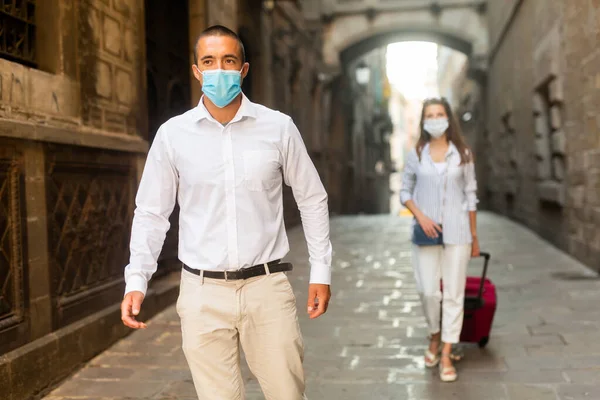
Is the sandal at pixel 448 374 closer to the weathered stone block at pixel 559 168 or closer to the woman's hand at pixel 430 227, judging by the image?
the woman's hand at pixel 430 227

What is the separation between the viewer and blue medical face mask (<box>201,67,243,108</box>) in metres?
2.37

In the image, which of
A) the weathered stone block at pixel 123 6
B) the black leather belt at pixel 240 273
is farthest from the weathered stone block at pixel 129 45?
the black leather belt at pixel 240 273

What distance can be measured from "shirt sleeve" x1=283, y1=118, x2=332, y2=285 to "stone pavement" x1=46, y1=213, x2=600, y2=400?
1.65 meters

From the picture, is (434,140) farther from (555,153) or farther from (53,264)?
(555,153)

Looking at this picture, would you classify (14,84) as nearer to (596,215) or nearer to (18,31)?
(18,31)

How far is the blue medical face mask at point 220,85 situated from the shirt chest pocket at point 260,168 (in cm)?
20

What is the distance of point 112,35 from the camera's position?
536cm

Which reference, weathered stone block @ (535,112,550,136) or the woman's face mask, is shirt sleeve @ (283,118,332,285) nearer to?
the woman's face mask

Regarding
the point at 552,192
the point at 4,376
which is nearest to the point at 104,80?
the point at 4,376

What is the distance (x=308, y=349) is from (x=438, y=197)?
5.15ft

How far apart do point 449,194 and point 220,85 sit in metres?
2.14

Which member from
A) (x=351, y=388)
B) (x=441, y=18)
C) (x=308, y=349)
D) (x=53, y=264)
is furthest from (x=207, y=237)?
(x=441, y=18)

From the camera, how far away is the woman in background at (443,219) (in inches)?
160

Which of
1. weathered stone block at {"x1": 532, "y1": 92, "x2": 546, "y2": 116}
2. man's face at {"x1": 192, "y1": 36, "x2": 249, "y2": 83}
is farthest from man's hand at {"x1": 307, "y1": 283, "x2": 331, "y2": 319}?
weathered stone block at {"x1": 532, "y1": 92, "x2": 546, "y2": 116}
